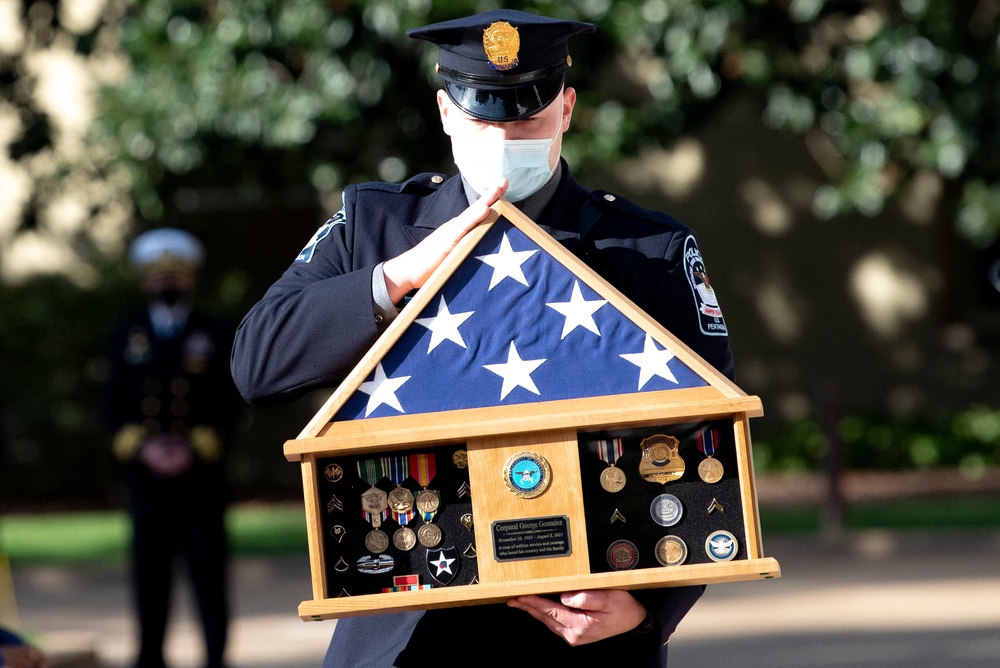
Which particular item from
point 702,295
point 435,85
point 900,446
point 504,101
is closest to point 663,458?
point 702,295

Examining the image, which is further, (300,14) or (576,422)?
(300,14)

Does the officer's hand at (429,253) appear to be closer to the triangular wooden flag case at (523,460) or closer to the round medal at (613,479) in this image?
the triangular wooden flag case at (523,460)

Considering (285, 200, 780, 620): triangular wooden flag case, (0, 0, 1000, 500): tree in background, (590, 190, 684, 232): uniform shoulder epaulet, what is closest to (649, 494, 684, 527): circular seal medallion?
(285, 200, 780, 620): triangular wooden flag case

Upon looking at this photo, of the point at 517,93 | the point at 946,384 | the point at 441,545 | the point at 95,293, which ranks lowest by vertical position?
the point at 441,545

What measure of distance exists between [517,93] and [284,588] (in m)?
9.53

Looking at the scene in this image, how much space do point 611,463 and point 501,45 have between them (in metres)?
0.73

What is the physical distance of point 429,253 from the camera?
255 centimetres

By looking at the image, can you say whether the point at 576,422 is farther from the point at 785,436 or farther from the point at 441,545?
the point at 785,436

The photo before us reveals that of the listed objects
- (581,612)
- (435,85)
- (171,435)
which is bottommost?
(581,612)

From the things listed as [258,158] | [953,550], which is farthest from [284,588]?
[953,550]

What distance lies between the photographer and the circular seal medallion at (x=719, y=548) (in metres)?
2.51

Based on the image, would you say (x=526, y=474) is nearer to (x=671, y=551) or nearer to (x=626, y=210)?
(x=671, y=551)

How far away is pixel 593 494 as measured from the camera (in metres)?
2.54

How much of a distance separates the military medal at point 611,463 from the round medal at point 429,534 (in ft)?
0.91
